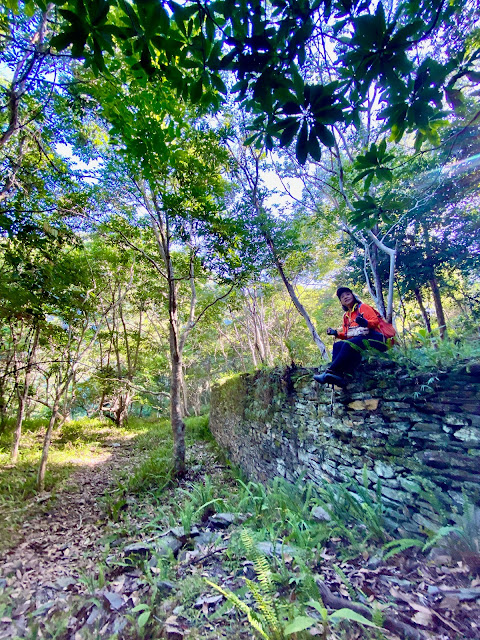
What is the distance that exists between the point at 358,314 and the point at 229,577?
10.00 ft

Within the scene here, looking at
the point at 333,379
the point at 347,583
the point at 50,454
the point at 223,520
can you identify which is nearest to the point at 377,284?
the point at 333,379

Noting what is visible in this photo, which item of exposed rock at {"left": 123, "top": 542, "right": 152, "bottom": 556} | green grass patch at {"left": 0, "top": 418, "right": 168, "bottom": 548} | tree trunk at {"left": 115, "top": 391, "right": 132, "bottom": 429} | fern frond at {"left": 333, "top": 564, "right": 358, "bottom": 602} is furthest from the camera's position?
tree trunk at {"left": 115, "top": 391, "right": 132, "bottom": 429}

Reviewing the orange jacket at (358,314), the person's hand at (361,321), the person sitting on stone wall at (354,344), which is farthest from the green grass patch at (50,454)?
the person's hand at (361,321)

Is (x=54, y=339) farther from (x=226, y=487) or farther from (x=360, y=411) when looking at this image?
(x=360, y=411)

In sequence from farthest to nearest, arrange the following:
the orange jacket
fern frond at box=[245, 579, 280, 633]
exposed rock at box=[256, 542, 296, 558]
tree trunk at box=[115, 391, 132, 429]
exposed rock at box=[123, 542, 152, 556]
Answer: tree trunk at box=[115, 391, 132, 429]
the orange jacket
exposed rock at box=[123, 542, 152, 556]
exposed rock at box=[256, 542, 296, 558]
fern frond at box=[245, 579, 280, 633]

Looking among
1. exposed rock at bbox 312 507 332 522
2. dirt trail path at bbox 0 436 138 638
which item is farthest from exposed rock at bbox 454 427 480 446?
dirt trail path at bbox 0 436 138 638

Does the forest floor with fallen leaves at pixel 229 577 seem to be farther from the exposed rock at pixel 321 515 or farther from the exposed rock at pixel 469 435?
the exposed rock at pixel 469 435

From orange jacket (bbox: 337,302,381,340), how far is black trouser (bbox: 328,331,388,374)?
118 millimetres

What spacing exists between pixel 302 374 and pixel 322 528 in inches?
81.9

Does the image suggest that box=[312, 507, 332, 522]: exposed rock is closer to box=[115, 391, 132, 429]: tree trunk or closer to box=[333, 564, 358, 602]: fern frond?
box=[333, 564, 358, 602]: fern frond

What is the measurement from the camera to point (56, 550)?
3.83 m

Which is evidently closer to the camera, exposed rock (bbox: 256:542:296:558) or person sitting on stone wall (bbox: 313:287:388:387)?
exposed rock (bbox: 256:542:296:558)

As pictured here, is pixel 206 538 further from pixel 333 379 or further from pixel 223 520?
pixel 333 379

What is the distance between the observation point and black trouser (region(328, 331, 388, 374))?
10.5 ft
